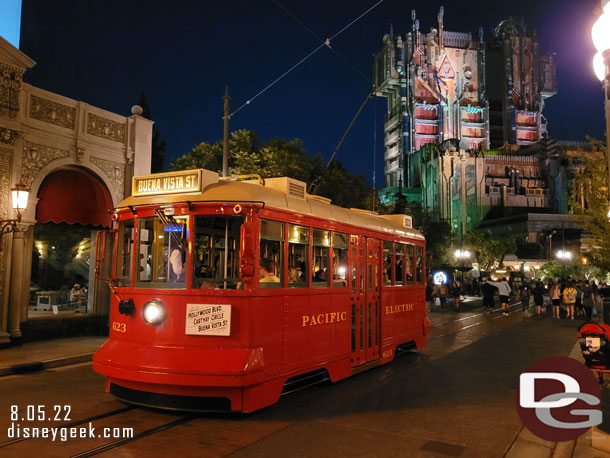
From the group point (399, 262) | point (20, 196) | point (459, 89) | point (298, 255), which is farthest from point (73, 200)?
point (459, 89)

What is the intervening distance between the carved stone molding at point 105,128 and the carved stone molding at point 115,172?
79 centimetres

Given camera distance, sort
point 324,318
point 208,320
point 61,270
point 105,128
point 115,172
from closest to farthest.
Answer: point 208,320 < point 324,318 < point 105,128 < point 115,172 < point 61,270

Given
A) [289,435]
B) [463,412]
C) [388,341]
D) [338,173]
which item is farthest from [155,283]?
[338,173]

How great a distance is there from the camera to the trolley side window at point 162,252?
697cm

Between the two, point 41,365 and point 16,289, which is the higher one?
point 16,289

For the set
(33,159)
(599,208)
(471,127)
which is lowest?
(599,208)

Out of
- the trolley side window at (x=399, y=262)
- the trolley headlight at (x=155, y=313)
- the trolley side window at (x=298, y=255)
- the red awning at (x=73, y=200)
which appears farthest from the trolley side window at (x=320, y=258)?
the red awning at (x=73, y=200)

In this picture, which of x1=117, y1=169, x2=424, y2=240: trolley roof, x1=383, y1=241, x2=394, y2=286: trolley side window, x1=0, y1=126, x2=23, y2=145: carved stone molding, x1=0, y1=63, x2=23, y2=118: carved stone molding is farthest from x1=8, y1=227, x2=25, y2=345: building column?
x1=383, y1=241, x2=394, y2=286: trolley side window

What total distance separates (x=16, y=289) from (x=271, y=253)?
30.8ft

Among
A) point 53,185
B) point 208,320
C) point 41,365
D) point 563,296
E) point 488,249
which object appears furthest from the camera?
point 488,249

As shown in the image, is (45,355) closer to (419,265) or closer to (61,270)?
(61,270)

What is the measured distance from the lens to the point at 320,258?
850 centimetres

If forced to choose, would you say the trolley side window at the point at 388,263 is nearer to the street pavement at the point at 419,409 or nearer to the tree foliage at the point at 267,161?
the street pavement at the point at 419,409

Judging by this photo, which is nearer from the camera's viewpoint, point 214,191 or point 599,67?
point 599,67
